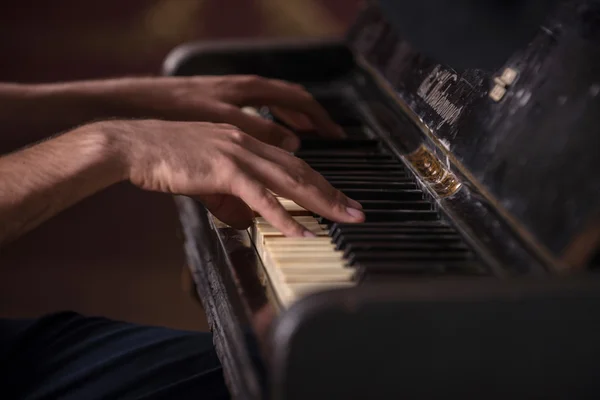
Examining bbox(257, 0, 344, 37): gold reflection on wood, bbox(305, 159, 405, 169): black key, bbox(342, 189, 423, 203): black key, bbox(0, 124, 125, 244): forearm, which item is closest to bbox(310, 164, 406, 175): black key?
bbox(305, 159, 405, 169): black key

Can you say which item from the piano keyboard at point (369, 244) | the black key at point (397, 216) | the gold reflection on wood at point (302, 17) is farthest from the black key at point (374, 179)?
the gold reflection on wood at point (302, 17)

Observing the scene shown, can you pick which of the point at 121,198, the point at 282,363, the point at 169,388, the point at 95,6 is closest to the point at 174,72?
the point at 169,388

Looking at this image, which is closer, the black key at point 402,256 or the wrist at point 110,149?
the black key at point 402,256

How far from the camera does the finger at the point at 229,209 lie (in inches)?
40.5

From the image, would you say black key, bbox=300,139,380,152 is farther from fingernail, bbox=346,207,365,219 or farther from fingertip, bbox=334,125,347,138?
fingernail, bbox=346,207,365,219

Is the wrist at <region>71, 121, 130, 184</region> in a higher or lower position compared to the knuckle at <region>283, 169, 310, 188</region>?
higher

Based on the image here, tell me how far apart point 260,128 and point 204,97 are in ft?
0.47

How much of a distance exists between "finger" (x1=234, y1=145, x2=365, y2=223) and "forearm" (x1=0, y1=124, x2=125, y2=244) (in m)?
0.18

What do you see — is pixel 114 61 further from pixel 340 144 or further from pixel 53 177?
pixel 53 177

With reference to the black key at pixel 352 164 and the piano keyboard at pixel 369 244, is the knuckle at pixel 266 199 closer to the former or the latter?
the piano keyboard at pixel 369 244

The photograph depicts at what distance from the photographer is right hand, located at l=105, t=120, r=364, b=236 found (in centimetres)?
94

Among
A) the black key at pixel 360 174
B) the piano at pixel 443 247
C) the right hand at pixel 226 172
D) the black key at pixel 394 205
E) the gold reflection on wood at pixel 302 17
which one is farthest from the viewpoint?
the gold reflection on wood at pixel 302 17

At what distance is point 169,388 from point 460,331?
49 cm

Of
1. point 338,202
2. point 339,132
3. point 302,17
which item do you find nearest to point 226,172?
point 338,202
